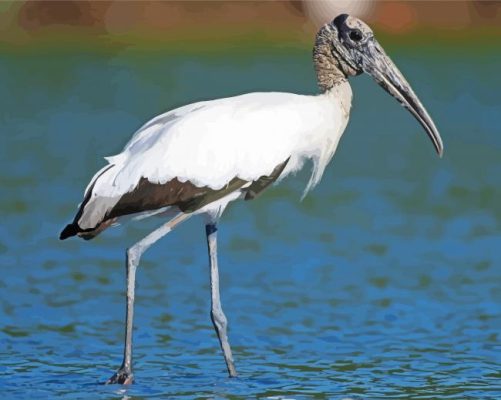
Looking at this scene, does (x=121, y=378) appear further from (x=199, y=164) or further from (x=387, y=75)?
(x=387, y=75)

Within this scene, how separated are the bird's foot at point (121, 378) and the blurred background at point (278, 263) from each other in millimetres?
49

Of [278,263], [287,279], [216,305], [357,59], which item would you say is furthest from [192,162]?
[278,263]

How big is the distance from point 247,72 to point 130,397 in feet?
55.3

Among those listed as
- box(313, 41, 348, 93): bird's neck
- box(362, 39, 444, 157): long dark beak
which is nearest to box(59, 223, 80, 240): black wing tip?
box(313, 41, 348, 93): bird's neck

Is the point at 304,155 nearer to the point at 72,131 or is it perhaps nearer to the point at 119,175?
the point at 119,175

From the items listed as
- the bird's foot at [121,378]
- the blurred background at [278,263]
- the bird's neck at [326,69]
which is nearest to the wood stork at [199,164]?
the bird's foot at [121,378]

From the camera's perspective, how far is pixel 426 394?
6883mm

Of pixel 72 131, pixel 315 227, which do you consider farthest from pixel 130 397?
pixel 72 131

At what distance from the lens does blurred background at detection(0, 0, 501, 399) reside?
7395 millimetres

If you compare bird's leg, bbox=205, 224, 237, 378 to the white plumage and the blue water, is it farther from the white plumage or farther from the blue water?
the white plumage

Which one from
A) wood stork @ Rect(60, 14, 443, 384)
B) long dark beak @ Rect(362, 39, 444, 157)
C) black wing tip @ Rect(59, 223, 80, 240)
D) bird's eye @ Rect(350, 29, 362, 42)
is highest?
bird's eye @ Rect(350, 29, 362, 42)

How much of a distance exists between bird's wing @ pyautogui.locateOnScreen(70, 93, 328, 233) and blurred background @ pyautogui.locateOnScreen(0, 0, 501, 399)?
2.79 feet

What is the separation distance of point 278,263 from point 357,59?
317 centimetres

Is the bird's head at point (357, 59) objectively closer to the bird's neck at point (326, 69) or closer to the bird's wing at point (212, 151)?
the bird's neck at point (326, 69)
